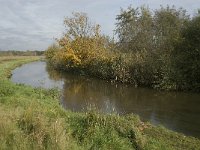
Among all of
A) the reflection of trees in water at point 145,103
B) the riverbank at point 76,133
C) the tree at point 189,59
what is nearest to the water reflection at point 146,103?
the reflection of trees in water at point 145,103

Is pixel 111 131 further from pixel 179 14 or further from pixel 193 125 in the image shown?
pixel 179 14

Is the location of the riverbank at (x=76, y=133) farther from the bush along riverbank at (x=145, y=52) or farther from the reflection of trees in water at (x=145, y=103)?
the bush along riverbank at (x=145, y=52)

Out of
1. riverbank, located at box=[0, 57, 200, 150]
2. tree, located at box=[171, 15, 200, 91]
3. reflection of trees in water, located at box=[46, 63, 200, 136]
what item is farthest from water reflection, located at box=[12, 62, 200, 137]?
riverbank, located at box=[0, 57, 200, 150]

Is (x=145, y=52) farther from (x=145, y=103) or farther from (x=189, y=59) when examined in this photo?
(x=145, y=103)

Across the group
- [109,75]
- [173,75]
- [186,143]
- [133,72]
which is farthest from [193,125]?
[109,75]

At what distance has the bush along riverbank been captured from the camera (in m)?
28.8

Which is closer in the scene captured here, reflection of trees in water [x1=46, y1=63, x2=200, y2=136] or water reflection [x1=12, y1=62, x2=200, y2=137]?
water reflection [x1=12, y1=62, x2=200, y2=137]

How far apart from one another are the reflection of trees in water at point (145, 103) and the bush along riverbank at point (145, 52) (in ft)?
5.92

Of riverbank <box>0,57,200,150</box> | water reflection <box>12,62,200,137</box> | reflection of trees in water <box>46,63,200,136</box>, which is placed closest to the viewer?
riverbank <box>0,57,200,150</box>

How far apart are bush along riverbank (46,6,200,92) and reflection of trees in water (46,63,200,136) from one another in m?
1.80

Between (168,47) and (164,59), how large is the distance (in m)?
2.29

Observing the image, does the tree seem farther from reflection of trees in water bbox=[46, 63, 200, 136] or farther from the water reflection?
reflection of trees in water bbox=[46, 63, 200, 136]

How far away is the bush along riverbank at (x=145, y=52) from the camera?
28.8 m

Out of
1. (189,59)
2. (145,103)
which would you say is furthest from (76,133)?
(189,59)
